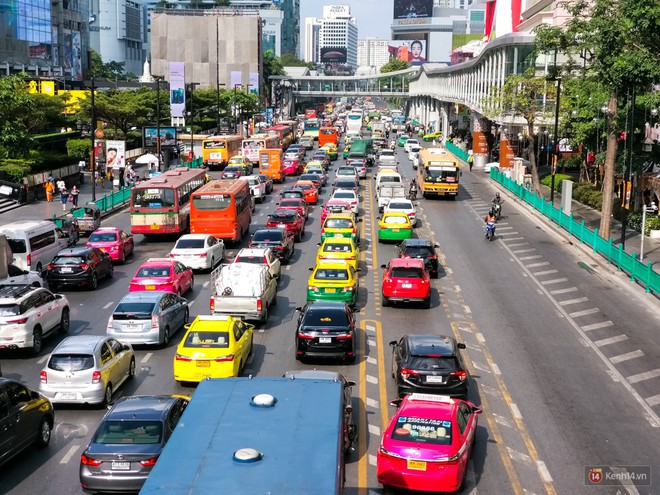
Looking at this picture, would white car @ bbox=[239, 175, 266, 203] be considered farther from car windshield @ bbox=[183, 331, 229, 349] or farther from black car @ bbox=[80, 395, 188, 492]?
black car @ bbox=[80, 395, 188, 492]

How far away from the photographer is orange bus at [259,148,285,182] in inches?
2697

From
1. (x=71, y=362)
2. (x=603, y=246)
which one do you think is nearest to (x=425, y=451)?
(x=71, y=362)

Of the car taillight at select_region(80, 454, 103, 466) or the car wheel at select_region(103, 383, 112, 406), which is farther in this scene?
the car wheel at select_region(103, 383, 112, 406)

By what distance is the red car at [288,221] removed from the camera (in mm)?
42312

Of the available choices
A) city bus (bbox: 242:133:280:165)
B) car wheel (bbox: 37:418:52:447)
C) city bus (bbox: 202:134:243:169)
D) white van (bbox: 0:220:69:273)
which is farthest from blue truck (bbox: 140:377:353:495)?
city bus (bbox: 202:134:243:169)

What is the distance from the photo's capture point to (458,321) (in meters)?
28.2

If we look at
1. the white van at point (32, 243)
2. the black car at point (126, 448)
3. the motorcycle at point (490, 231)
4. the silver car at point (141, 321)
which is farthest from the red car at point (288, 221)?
the black car at point (126, 448)

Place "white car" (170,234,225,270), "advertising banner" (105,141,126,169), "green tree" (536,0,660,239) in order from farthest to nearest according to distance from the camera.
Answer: "advertising banner" (105,141,126,169), "white car" (170,234,225,270), "green tree" (536,0,660,239)

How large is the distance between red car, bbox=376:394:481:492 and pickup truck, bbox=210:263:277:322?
38.3 ft

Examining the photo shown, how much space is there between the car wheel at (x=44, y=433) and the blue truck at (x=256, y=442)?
18.1 feet

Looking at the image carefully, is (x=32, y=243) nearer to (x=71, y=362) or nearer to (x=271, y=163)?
(x=71, y=362)

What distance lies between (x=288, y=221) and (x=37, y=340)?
19.6 meters

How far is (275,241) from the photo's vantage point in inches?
1463

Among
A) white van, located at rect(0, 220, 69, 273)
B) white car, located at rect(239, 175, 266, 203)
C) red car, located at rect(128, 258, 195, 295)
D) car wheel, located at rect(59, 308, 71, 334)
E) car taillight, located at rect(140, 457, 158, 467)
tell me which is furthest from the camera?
white car, located at rect(239, 175, 266, 203)
